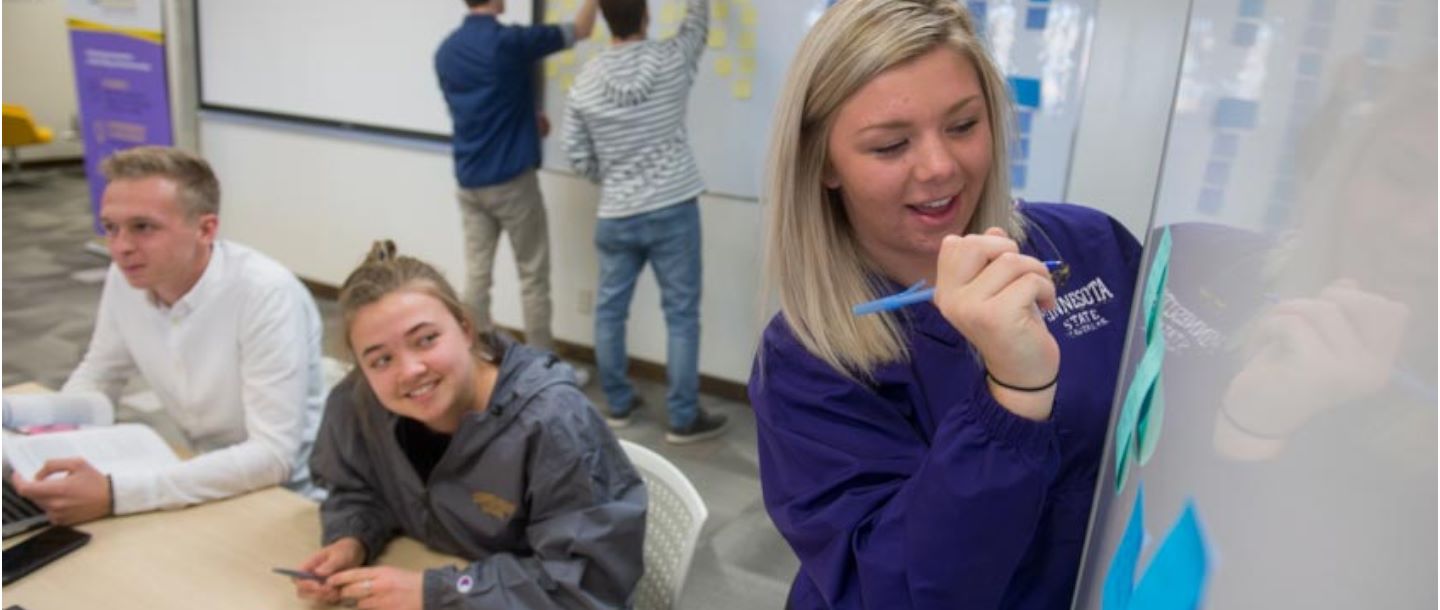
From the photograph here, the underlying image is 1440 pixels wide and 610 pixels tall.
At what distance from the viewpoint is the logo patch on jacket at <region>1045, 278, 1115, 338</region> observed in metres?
0.87

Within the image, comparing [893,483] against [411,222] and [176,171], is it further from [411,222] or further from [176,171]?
[411,222]

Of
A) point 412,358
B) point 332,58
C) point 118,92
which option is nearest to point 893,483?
point 412,358

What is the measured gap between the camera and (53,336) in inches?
164

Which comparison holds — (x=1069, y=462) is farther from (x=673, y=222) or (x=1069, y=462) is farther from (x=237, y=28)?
(x=237, y=28)

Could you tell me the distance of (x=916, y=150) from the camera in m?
0.84

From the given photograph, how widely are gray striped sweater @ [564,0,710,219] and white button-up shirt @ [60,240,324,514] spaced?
4.46ft

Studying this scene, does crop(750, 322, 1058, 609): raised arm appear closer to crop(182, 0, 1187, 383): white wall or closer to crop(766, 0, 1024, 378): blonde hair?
crop(766, 0, 1024, 378): blonde hair

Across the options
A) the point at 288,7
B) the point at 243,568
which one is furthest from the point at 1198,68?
the point at 288,7

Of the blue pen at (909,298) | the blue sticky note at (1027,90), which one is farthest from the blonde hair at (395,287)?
the blue sticky note at (1027,90)

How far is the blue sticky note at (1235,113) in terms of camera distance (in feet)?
1.25

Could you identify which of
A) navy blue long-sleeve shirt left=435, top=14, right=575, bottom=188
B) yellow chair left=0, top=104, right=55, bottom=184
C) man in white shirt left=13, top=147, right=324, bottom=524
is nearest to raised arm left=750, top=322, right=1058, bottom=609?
man in white shirt left=13, top=147, right=324, bottom=524

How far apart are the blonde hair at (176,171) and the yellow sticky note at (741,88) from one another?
1.87 metres

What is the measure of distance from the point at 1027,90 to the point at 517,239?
1871 mm

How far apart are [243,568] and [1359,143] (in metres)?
1.49
